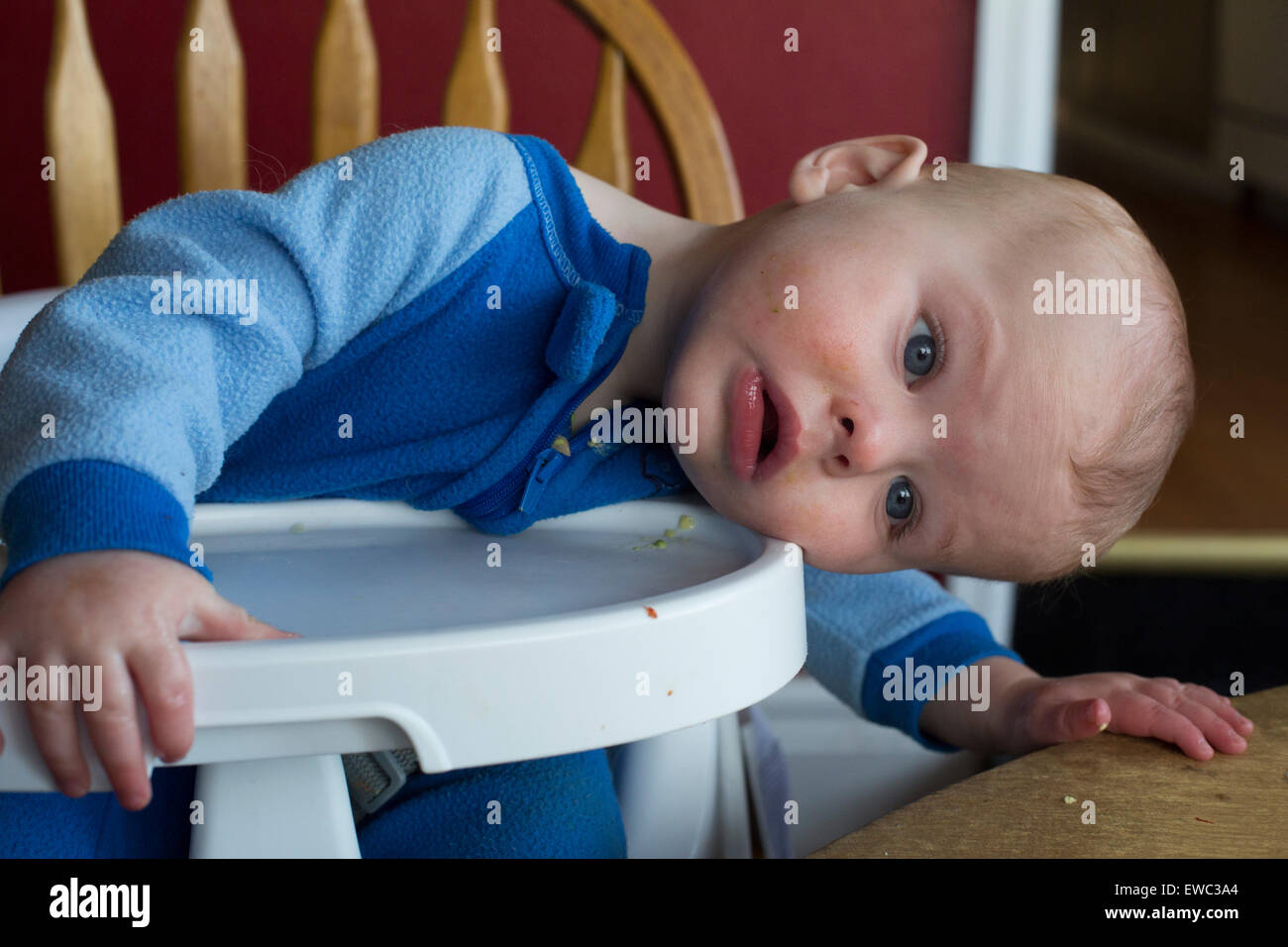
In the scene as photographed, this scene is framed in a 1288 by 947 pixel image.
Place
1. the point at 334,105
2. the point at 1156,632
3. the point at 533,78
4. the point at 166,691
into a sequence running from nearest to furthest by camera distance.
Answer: the point at 166,691 → the point at 334,105 → the point at 533,78 → the point at 1156,632

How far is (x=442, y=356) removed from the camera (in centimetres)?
75

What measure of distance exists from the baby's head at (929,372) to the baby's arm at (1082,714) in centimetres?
10

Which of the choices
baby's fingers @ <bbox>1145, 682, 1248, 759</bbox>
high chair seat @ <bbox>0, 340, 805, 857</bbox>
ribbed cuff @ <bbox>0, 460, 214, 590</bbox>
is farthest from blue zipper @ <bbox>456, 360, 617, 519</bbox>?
baby's fingers @ <bbox>1145, 682, 1248, 759</bbox>

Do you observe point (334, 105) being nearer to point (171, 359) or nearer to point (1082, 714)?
point (171, 359)

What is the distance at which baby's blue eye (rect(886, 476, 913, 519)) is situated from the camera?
2.43 feet

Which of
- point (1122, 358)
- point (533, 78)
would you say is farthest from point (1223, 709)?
point (533, 78)

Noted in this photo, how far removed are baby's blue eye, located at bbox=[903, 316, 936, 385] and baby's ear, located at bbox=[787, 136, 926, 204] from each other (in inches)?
5.0

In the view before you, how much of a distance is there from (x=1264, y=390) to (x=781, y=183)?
1568 mm

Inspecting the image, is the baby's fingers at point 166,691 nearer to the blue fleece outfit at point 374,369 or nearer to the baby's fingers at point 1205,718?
the blue fleece outfit at point 374,369

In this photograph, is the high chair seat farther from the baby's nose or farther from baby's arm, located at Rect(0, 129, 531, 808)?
the baby's nose

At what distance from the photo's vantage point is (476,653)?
0.44 meters

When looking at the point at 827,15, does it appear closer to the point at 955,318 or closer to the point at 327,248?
the point at 955,318

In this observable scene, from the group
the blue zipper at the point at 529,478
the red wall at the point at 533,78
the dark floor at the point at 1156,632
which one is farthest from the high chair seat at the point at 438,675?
the dark floor at the point at 1156,632

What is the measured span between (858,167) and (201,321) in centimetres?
45
